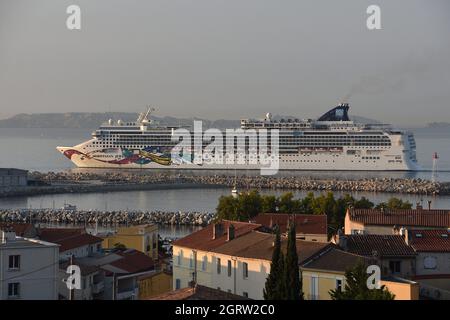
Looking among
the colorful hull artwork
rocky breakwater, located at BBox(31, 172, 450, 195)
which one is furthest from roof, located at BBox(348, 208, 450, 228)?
the colorful hull artwork

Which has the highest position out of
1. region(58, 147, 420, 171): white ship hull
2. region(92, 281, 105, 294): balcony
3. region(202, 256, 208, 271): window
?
region(58, 147, 420, 171): white ship hull

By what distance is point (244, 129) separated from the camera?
49.9 m

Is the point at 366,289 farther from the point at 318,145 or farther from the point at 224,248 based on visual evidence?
the point at 318,145

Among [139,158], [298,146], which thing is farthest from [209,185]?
[139,158]

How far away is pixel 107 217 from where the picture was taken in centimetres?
2361

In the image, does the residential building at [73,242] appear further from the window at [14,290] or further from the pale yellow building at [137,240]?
the window at [14,290]

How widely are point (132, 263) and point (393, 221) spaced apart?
3.43 m

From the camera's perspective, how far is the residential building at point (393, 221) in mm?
11516

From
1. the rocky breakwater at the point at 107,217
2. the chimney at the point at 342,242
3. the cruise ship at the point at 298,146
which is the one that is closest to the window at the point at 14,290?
the chimney at the point at 342,242

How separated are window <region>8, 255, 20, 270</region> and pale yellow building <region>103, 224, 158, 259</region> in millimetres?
5243

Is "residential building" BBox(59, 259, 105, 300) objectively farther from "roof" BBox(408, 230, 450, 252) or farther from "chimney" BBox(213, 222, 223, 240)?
"roof" BBox(408, 230, 450, 252)

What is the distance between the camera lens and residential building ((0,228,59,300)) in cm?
820

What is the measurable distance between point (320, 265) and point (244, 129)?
41890mm

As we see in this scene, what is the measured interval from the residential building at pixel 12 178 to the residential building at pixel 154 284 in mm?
24157
